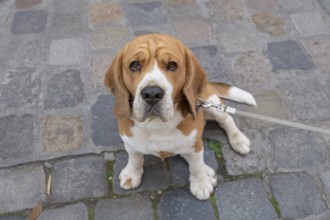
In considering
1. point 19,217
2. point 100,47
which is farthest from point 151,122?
point 100,47

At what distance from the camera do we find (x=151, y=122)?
2676mm

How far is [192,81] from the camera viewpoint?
265 cm

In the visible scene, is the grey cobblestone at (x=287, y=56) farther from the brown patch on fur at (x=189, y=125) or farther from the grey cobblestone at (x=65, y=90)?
the grey cobblestone at (x=65, y=90)

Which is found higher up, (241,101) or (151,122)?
(151,122)

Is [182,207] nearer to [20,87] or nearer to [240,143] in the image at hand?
[240,143]

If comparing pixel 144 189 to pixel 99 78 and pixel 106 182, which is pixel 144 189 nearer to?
pixel 106 182

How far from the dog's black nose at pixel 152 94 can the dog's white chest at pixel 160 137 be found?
307mm

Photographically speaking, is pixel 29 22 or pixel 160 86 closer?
pixel 160 86

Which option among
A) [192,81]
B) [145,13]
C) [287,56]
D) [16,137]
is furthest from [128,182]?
[145,13]

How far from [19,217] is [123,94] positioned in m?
1.45

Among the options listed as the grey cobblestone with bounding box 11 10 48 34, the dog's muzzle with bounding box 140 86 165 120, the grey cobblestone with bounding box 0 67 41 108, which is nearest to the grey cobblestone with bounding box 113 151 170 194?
the dog's muzzle with bounding box 140 86 165 120

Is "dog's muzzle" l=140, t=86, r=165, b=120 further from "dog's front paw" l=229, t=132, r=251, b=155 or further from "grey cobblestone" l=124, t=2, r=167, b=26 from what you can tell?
"grey cobblestone" l=124, t=2, r=167, b=26

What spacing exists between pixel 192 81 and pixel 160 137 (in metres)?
0.45

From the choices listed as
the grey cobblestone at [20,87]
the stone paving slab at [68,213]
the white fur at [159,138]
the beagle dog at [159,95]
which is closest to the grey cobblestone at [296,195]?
the beagle dog at [159,95]
